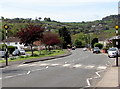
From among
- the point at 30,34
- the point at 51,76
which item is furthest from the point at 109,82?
the point at 30,34

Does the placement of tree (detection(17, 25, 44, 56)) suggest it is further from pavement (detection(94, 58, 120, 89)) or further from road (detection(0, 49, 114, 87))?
pavement (detection(94, 58, 120, 89))

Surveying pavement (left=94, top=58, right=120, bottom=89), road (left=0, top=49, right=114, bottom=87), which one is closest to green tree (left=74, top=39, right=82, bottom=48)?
road (left=0, top=49, right=114, bottom=87)

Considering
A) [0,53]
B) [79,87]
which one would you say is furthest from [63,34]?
[79,87]

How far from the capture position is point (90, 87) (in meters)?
13.9

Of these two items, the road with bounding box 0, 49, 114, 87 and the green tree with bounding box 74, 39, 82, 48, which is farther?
the green tree with bounding box 74, 39, 82, 48

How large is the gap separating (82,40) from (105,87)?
590ft

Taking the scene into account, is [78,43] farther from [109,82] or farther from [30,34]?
[109,82]

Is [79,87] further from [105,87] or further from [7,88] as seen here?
[7,88]

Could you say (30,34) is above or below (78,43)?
above

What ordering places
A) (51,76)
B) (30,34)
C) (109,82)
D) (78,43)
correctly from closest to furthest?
(109,82) < (51,76) < (30,34) < (78,43)

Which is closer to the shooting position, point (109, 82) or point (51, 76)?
point (109, 82)

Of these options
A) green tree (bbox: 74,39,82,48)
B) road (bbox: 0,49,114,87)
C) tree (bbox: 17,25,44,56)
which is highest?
tree (bbox: 17,25,44,56)

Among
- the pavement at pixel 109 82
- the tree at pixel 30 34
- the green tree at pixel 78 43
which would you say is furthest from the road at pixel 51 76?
the green tree at pixel 78 43

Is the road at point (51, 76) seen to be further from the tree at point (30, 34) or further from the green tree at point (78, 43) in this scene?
the green tree at point (78, 43)
